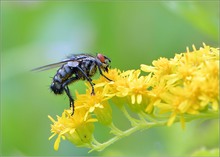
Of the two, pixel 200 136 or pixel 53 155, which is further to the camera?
pixel 53 155

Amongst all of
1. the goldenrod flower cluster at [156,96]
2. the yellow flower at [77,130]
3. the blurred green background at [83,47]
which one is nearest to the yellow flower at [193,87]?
the goldenrod flower cluster at [156,96]

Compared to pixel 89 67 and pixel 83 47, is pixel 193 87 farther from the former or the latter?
pixel 83 47

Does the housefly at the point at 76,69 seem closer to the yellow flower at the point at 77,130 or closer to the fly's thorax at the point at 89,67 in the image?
the fly's thorax at the point at 89,67

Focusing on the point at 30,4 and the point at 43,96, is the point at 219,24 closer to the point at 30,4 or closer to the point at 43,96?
the point at 43,96

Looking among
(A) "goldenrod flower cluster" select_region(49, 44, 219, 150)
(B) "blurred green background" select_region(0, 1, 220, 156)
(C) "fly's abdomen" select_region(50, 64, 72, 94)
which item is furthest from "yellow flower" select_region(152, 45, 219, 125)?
(B) "blurred green background" select_region(0, 1, 220, 156)

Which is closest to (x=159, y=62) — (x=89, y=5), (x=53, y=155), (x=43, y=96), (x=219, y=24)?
(x=219, y=24)

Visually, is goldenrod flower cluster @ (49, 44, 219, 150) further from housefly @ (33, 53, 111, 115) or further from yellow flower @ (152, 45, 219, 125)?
housefly @ (33, 53, 111, 115)

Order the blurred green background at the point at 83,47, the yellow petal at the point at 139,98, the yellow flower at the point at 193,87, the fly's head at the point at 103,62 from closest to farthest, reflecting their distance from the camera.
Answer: the yellow flower at the point at 193,87 < the yellow petal at the point at 139,98 < the fly's head at the point at 103,62 < the blurred green background at the point at 83,47
